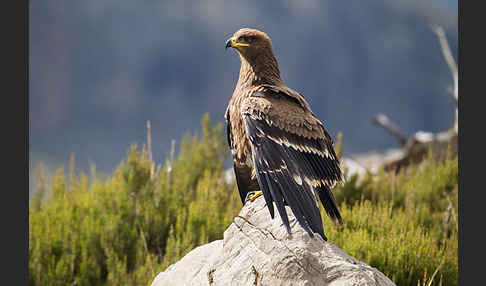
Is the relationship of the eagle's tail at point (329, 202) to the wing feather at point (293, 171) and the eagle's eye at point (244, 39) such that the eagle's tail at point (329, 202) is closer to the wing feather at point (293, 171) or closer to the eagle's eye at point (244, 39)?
the wing feather at point (293, 171)

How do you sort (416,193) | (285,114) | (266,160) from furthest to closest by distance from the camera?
(416,193), (285,114), (266,160)

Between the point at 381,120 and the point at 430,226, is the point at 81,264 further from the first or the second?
the point at 381,120

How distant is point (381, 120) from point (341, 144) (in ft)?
9.88

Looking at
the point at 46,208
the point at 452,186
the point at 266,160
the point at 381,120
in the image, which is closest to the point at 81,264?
the point at 46,208

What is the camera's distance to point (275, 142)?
122 inches

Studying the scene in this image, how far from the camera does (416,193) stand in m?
6.39

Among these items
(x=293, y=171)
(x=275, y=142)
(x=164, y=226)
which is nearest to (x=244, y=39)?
(x=275, y=142)

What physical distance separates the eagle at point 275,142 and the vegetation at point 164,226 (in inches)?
50.7

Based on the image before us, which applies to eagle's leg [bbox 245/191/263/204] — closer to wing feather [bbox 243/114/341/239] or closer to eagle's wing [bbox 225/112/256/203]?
eagle's wing [bbox 225/112/256/203]

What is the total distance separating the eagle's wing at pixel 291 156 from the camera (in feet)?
9.48

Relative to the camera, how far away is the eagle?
293cm

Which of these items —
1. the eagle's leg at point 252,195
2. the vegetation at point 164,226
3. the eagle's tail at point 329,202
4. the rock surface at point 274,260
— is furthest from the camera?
the vegetation at point 164,226

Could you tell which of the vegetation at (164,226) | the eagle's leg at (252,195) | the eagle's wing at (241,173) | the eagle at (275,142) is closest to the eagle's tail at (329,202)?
the eagle at (275,142)

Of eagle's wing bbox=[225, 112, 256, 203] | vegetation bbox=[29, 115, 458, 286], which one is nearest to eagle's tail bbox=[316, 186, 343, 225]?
eagle's wing bbox=[225, 112, 256, 203]
